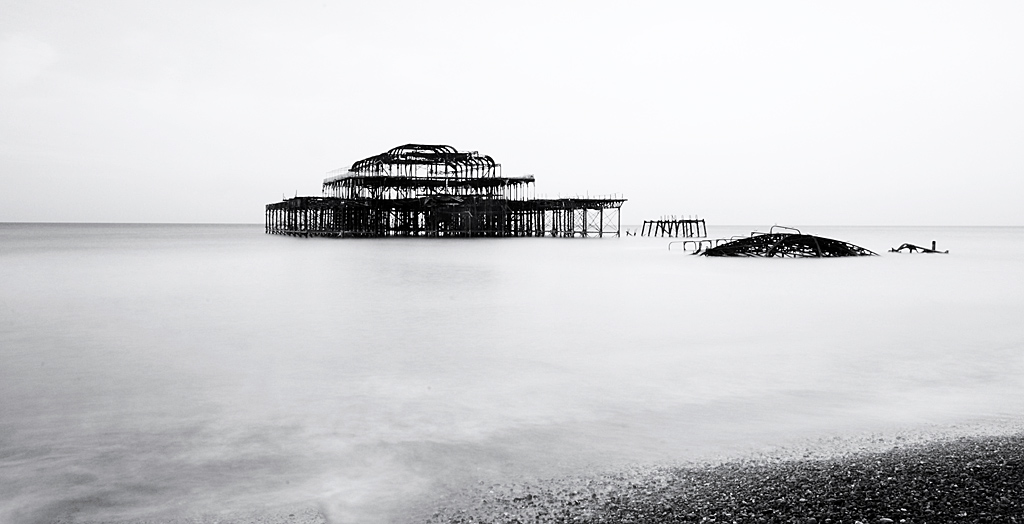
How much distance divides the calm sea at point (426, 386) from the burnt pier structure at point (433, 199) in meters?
49.2

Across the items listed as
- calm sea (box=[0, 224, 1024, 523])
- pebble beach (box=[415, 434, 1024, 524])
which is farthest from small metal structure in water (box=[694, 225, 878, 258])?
pebble beach (box=[415, 434, 1024, 524])

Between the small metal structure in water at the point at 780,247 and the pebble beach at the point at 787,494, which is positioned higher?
the small metal structure in water at the point at 780,247

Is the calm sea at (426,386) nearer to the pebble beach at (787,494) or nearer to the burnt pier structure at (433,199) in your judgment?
the pebble beach at (787,494)

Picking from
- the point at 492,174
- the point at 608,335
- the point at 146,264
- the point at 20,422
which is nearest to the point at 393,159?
the point at 492,174

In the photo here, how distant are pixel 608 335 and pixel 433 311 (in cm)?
513

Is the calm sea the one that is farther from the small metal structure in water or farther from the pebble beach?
the small metal structure in water

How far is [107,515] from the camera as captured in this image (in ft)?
17.4

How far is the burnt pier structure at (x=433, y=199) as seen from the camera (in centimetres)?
7156

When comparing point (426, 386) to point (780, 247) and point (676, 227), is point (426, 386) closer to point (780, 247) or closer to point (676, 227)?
point (780, 247)

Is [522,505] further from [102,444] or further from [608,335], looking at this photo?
[608,335]

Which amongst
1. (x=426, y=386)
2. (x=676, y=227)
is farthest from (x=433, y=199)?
(x=426, y=386)

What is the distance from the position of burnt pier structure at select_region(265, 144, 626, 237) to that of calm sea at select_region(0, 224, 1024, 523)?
1935 inches

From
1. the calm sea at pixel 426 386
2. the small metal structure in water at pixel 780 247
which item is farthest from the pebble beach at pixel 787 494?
the small metal structure in water at pixel 780 247

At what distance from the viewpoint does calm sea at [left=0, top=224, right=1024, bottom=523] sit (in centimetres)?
616
